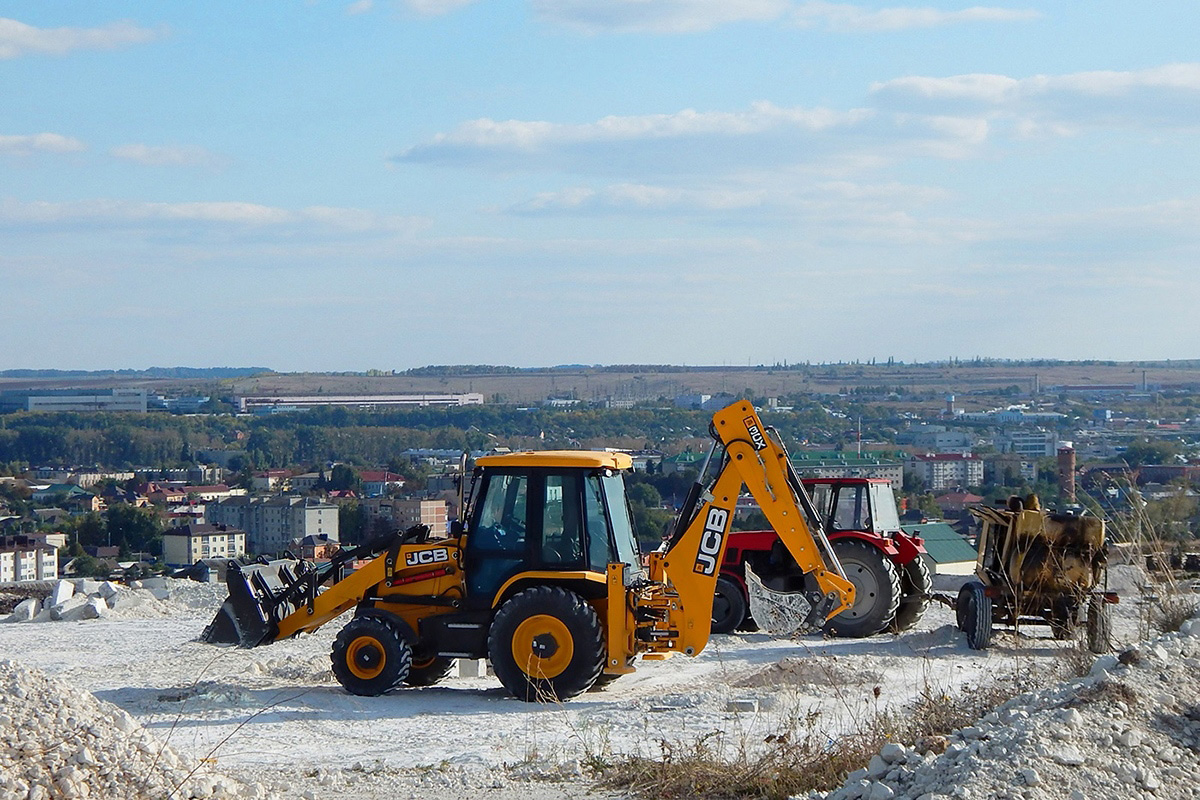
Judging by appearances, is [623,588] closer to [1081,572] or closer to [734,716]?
[734,716]

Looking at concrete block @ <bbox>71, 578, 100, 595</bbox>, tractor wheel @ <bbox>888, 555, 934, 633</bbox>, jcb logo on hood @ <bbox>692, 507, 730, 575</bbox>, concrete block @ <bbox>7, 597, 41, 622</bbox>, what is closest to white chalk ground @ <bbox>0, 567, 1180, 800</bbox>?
tractor wheel @ <bbox>888, 555, 934, 633</bbox>

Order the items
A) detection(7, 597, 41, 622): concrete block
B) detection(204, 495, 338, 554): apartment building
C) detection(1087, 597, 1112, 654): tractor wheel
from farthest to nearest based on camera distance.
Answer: detection(204, 495, 338, 554): apartment building → detection(7, 597, 41, 622): concrete block → detection(1087, 597, 1112, 654): tractor wheel

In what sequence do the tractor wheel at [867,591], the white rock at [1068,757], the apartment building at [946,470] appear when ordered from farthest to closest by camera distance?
the apartment building at [946,470] < the tractor wheel at [867,591] < the white rock at [1068,757]

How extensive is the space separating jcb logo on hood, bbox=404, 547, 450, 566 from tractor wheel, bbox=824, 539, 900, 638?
481 centimetres

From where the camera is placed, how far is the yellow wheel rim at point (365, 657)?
11.5 m

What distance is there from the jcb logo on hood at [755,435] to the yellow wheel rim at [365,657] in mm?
3470

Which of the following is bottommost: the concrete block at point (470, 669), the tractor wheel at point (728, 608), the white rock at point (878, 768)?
the concrete block at point (470, 669)

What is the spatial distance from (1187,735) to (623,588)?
5125 mm

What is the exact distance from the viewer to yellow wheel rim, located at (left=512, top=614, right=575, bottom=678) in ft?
36.2

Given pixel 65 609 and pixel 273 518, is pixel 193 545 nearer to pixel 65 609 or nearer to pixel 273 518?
pixel 273 518

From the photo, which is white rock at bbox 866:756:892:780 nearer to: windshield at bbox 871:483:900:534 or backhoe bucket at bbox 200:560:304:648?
backhoe bucket at bbox 200:560:304:648

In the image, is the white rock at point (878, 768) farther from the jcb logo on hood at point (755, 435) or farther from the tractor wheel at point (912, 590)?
the tractor wheel at point (912, 590)

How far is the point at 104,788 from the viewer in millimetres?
6855

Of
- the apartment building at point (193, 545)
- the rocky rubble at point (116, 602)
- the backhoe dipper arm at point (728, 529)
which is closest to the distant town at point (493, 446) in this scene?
the apartment building at point (193, 545)
